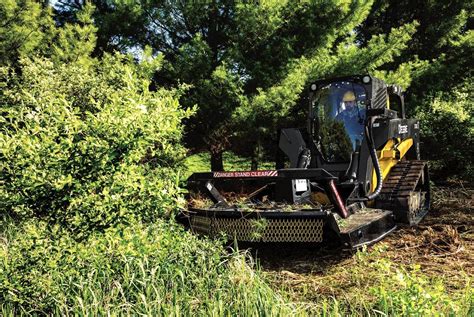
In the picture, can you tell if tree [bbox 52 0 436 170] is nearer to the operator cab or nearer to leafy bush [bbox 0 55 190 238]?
the operator cab

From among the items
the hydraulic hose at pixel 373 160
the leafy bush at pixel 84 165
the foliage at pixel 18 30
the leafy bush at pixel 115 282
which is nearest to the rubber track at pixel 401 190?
the hydraulic hose at pixel 373 160

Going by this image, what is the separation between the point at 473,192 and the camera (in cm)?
924

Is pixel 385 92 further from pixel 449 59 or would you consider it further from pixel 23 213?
pixel 449 59

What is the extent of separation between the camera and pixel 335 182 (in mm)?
5980

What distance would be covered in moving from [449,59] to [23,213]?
1166 cm

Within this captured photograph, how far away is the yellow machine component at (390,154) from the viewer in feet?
21.8

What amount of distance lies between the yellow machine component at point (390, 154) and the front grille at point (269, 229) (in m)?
1.67

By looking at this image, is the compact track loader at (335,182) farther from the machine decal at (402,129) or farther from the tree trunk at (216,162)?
the tree trunk at (216,162)

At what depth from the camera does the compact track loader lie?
4.99m

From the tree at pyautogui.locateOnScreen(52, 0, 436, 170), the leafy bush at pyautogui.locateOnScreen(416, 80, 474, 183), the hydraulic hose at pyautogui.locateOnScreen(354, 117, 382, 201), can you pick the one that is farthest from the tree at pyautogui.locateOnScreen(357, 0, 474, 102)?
the hydraulic hose at pyautogui.locateOnScreen(354, 117, 382, 201)

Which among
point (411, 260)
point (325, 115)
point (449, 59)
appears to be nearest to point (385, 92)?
point (325, 115)

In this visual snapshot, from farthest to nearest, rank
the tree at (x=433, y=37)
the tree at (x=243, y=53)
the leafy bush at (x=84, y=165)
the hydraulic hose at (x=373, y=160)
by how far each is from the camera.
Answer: the tree at (x=433, y=37) → the tree at (x=243, y=53) → the hydraulic hose at (x=373, y=160) → the leafy bush at (x=84, y=165)

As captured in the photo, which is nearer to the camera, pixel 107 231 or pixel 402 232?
pixel 107 231

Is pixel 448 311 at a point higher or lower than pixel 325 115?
lower
